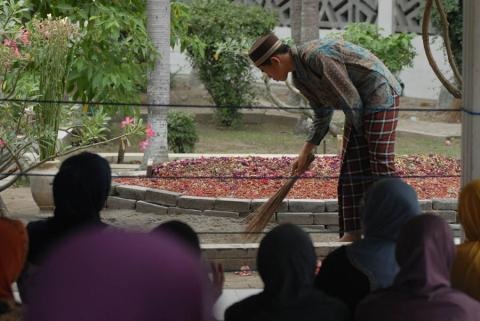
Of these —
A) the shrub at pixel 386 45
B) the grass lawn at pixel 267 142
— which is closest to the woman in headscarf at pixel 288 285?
the grass lawn at pixel 267 142

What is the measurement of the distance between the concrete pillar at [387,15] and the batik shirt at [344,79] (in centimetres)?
1118

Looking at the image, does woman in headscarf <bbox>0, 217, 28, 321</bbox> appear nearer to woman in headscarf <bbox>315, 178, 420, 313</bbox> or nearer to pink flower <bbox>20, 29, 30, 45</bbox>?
woman in headscarf <bbox>315, 178, 420, 313</bbox>

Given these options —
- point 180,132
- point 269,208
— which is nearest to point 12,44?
point 269,208

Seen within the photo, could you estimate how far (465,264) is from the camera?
377 centimetres

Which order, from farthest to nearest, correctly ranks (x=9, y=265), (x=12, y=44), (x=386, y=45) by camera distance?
(x=386, y=45) < (x=12, y=44) < (x=9, y=265)

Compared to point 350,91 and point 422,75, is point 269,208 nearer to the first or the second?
point 350,91

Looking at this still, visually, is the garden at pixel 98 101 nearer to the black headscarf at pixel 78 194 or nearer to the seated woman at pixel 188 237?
the black headscarf at pixel 78 194

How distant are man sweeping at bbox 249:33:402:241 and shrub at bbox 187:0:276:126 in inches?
353

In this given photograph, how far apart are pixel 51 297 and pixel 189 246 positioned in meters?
1.05

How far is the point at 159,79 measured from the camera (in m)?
10.8

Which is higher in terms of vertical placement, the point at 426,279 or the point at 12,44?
the point at 12,44

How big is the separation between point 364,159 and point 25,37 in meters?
3.96

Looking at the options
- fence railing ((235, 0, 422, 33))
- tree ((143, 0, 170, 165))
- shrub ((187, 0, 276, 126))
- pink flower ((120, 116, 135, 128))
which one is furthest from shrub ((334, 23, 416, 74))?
pink flower ((120, 116, 135, 128))

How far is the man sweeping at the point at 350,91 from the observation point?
5223 millimetres
